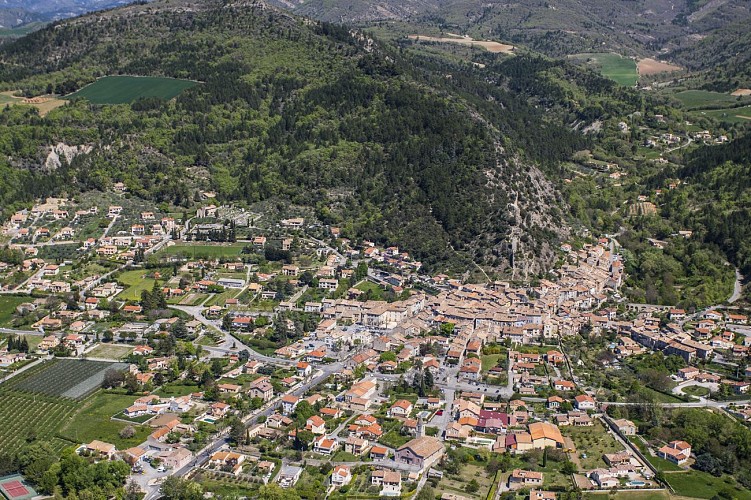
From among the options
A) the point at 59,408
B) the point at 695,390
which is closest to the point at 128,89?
the point at 59,408

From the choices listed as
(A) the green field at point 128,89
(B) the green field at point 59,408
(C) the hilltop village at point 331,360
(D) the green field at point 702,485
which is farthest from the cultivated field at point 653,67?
(B) the green field at point 59,408

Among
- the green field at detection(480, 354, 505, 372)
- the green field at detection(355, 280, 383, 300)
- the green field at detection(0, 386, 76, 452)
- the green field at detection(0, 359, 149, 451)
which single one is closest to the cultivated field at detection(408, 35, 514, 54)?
the green field at detection(355, 280, 383, 300)

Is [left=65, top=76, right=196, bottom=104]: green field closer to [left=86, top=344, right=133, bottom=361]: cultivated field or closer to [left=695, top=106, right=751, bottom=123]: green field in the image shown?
[left=86, top=344, right=133, bottom=361]: cultivated field

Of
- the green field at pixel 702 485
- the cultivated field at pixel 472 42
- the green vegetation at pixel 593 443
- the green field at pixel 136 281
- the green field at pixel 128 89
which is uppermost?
the cultivated field at pixel 472 42

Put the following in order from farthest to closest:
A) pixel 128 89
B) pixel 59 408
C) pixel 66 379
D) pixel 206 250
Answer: pixel 128 89, pixel 206 250, pixel 66 379, pixel 59 408

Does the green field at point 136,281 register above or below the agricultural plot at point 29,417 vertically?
above

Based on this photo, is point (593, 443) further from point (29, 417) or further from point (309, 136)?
point (309, 136)

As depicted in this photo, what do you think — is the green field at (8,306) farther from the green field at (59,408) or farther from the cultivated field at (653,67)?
the cultivated field at (653,67)
